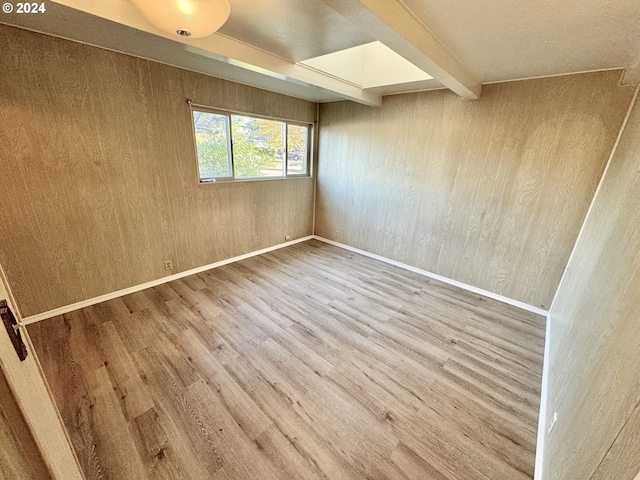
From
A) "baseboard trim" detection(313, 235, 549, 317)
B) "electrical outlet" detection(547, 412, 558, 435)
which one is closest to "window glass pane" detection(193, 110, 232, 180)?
"baseboard trim" detection(313, 235, 549, 317)

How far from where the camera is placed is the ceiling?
4.64ft

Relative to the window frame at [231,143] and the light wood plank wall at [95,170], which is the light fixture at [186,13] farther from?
the window frame at [231,143]

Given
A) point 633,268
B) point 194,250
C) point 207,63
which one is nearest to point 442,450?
point 633,268

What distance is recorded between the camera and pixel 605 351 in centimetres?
102

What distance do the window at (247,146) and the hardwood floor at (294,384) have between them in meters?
1.63

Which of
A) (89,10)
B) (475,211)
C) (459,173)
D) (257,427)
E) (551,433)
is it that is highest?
(89,10)

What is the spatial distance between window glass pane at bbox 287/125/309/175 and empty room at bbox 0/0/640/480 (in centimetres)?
23

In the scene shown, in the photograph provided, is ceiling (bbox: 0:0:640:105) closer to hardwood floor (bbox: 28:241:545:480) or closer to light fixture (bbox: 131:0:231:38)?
light fixture (bbox: 131:0:231:38)

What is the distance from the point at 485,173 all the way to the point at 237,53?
286 centimetres

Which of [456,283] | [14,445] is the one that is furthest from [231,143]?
[456,283]

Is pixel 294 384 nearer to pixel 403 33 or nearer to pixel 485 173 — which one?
pixel 403 33

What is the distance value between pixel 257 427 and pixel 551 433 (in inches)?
65.4

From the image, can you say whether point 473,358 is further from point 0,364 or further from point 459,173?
point 0,364

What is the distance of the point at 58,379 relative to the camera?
1.74 m
